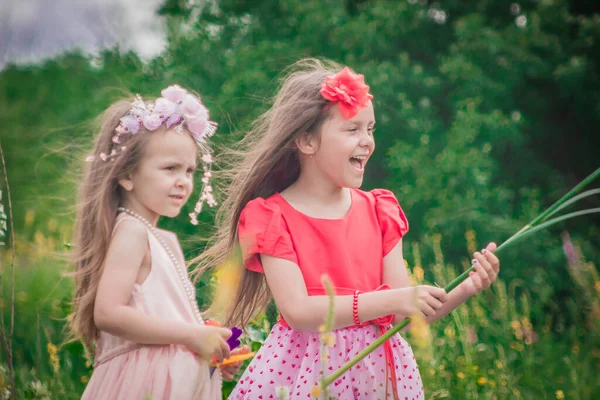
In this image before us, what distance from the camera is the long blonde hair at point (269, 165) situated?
2684mm

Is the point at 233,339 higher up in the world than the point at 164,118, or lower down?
lower down

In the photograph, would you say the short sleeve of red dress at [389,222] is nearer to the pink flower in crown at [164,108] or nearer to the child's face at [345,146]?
the child's face at [345,146]

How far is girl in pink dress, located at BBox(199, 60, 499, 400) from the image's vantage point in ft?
8.02

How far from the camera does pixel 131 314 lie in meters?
2.26

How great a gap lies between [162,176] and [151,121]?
200mm

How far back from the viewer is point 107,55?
580 centimetres

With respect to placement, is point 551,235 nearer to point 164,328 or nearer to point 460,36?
point 460,36

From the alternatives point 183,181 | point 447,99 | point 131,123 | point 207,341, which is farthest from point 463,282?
point 447,99

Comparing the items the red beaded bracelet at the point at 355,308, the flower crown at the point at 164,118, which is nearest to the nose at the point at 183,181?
the flower crown at the point at 164,118

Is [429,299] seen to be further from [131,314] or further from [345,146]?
[131,314]

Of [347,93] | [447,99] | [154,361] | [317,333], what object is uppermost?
[447,99]

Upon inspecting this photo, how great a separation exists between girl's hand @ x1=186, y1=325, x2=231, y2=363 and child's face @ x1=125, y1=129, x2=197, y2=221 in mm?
416

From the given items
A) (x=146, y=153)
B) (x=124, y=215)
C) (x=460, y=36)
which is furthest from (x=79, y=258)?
(x=460, y=36)

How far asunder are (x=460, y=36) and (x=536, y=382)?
3446 millimetres
